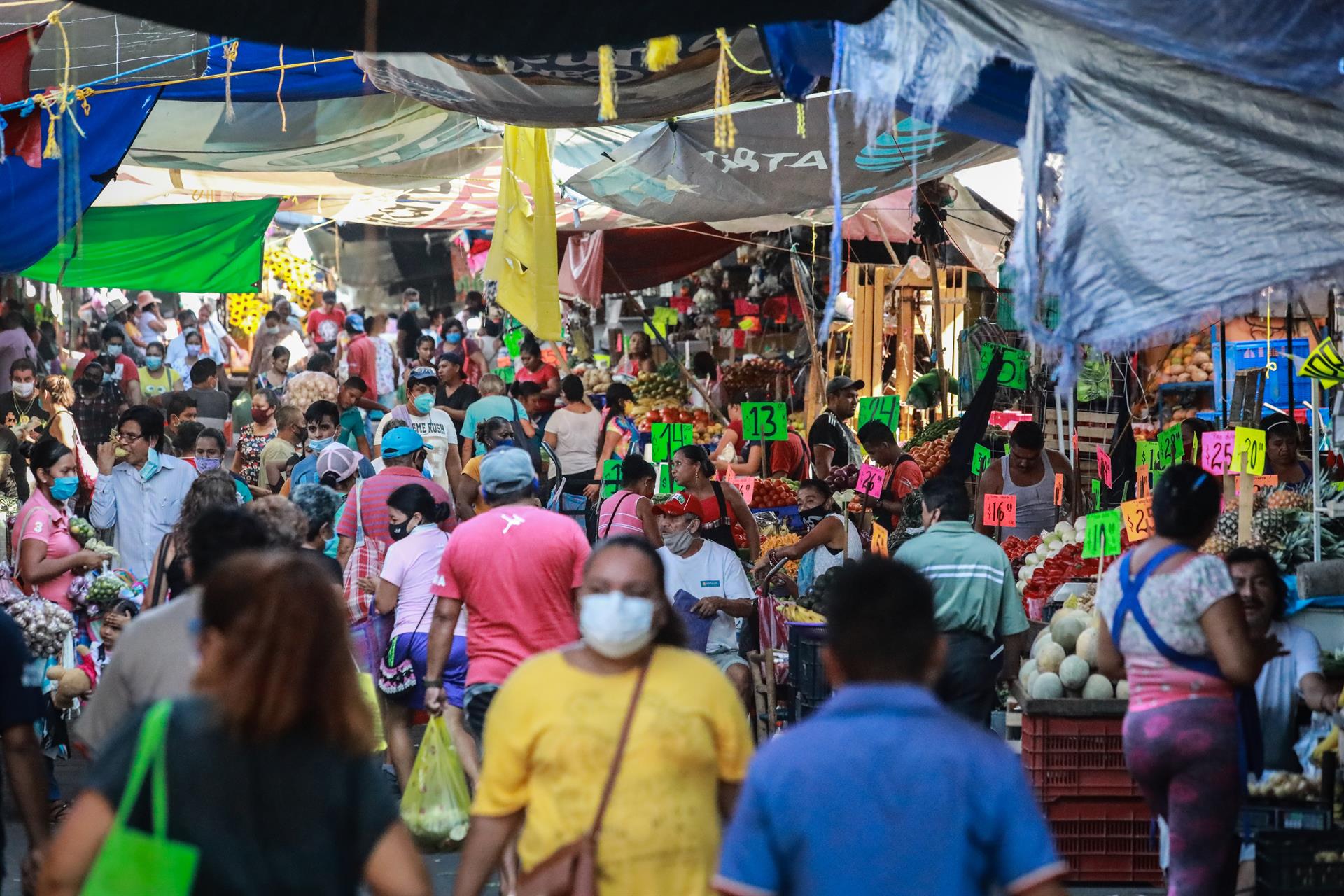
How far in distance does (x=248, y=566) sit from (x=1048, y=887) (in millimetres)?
1554

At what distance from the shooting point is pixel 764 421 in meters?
12.1

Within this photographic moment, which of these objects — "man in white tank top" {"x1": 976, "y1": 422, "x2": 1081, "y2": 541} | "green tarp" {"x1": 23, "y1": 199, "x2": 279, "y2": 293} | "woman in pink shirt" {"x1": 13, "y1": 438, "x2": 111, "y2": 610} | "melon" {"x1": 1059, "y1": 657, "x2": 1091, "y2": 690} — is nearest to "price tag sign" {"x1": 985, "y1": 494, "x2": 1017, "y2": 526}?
"man in white tank top" {"x1": 976, "y1": 422, "x2": 1081, "y2": 541}

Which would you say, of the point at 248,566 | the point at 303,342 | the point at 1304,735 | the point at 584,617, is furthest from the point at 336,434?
the point at 303,342

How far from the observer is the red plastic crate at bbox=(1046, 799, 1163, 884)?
696cm

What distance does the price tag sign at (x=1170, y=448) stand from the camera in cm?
880

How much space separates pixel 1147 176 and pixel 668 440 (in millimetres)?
6911

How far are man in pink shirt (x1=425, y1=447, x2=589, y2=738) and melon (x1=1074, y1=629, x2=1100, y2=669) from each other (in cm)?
244

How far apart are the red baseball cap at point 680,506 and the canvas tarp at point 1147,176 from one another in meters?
4.11

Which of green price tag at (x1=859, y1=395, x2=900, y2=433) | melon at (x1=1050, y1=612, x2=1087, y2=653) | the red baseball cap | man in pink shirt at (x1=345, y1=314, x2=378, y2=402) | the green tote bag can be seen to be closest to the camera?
the green tote bag

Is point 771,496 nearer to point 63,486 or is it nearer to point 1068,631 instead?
point 1068,631

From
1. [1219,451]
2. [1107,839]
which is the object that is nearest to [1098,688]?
[1107,839]

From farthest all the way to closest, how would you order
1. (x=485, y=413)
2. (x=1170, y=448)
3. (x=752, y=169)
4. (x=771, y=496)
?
(x=485, y=413) < (x=771, y=496) < (x=752, y=169) < (x=1170, y=448)

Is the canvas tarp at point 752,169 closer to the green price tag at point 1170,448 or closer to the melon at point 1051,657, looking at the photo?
the green price tag at point 1170,448

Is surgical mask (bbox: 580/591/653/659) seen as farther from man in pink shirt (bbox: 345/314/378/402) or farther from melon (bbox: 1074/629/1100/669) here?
man in pink shirt (bbox: 345/314/378/402)
